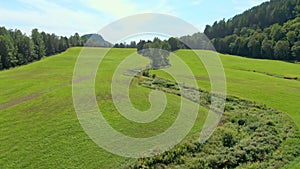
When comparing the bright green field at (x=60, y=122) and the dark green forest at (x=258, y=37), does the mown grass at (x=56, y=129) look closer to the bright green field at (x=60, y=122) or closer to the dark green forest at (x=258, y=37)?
the bright green field at (x=60, y=122)

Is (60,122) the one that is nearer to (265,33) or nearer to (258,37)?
(258,37)

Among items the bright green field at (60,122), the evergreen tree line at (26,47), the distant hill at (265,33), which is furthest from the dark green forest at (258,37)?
the evergreen tree line at (26,47)

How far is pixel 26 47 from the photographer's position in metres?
95.9

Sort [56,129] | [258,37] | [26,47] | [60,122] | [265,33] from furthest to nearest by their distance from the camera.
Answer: [265,33]
[258,37]
[26,47]
[60,122]
[56,129]

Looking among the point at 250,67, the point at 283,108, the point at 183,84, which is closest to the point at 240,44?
the point at 250,67

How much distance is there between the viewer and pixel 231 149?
21.9 meters

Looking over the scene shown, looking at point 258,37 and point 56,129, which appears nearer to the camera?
point 56,129

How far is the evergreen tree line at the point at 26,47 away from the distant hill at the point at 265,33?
59.3 metres

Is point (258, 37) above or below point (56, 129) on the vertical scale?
above

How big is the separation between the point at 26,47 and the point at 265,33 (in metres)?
94.6

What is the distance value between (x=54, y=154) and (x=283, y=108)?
90.9 feet

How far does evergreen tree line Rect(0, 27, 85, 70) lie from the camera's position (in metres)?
83.1

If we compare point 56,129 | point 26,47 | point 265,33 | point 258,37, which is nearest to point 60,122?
point 56,129

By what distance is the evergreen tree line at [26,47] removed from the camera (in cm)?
8312
